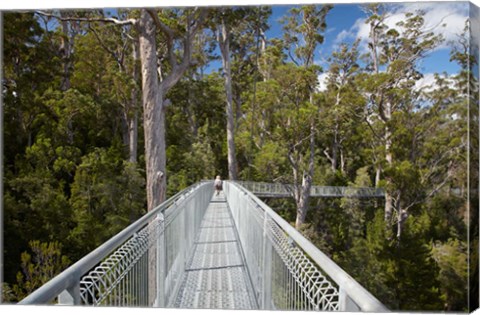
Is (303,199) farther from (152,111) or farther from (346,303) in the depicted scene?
(346,303)

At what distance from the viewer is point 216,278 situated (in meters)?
2.90

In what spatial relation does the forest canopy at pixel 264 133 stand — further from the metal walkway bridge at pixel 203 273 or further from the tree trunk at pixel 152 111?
the metal walkway bridge at pixel 203 273

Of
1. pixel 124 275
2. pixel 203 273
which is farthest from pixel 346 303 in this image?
pixel 203 273

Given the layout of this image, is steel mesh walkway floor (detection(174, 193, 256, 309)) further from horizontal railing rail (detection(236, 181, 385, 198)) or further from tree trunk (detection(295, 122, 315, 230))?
tree trunk (detection(295, 122, 315, 230))

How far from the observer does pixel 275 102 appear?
396 inches

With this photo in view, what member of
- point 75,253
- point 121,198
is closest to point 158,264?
point 75,253

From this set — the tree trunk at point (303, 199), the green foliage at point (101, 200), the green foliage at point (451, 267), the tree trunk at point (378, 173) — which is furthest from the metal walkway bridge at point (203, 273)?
the tree trunk at point (303, 199)

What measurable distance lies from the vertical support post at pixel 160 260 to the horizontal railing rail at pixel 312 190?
26.8 feet

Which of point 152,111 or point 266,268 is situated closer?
point 266,268

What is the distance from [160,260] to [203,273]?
93 centimetres

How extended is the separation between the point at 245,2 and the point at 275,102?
7.01 meters

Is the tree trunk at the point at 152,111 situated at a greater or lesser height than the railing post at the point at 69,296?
greater

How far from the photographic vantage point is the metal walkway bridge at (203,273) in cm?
111

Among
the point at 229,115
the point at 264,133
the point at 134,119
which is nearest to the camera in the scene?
the point at 264,133
